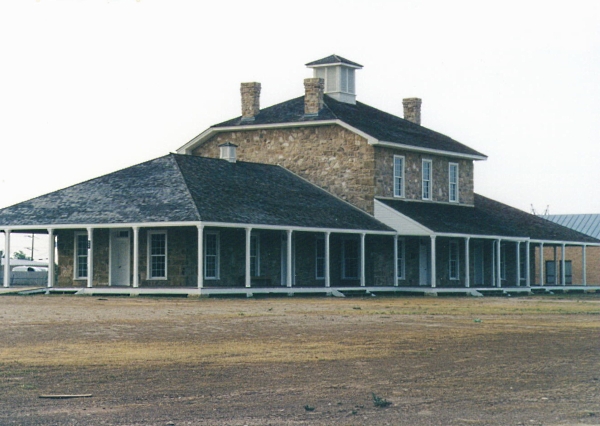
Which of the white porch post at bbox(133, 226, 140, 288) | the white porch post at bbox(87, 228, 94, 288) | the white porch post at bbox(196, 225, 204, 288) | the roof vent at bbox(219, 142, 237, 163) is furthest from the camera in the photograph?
the roof vent at bbox(219, 142, 237, 163)

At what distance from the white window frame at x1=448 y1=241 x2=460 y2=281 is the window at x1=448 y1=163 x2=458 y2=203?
2747 mm

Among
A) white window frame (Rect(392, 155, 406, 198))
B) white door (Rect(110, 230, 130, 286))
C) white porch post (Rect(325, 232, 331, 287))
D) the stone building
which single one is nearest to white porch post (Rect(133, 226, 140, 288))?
the stone building

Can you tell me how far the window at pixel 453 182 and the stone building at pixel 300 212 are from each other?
0.05 metres

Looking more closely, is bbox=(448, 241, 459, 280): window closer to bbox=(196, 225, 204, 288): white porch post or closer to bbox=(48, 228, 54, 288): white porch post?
bbox=(196, 225, 204, 288): white porch post

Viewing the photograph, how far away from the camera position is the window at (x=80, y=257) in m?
41.2

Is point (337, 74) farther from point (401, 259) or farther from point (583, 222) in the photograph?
point (583, 222)

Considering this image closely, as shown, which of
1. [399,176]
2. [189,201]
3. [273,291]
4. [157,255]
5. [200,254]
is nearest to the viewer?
[200,254]

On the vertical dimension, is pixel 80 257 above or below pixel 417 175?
below

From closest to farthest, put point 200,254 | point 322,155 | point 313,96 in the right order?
1. point 200,254
2. point 322,155
3. point 313,96

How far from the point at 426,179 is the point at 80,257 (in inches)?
609

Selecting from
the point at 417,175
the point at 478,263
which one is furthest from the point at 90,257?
the point at 478,263

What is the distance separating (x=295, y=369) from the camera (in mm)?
16031

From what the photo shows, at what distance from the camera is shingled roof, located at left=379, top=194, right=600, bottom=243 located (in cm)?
4547

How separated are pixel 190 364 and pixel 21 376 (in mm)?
2457
